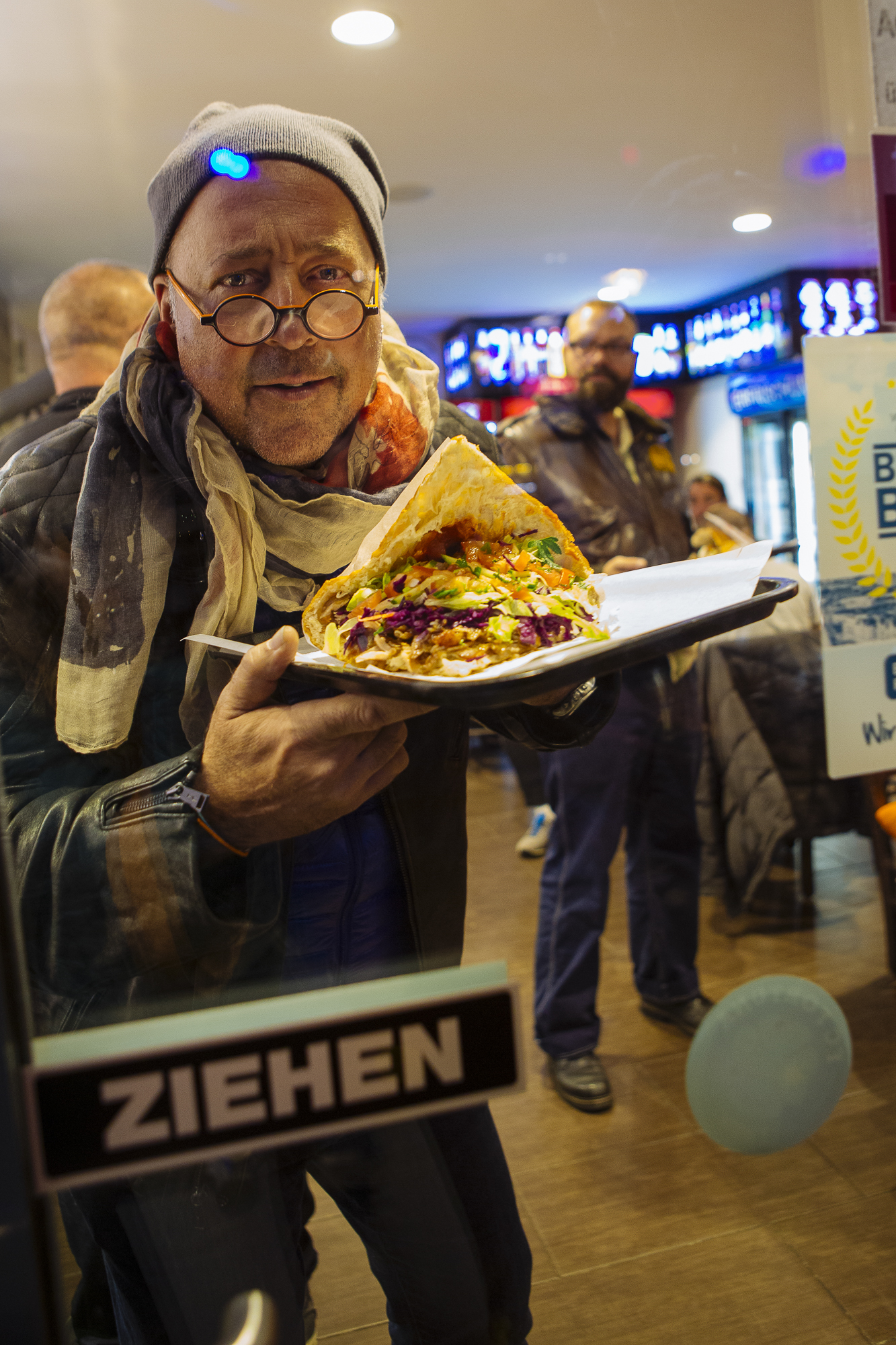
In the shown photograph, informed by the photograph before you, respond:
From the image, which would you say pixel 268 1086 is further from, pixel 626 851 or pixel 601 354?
pixel 601 354

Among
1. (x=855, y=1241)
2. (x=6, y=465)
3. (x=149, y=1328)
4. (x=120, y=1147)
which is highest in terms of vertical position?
(x=6, y=465)

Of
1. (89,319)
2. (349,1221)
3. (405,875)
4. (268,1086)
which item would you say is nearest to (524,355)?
(89,319)

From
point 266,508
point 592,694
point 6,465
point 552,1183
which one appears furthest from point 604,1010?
point 6,465

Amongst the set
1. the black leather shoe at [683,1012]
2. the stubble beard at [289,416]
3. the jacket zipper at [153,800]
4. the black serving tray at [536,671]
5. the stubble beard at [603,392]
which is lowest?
the black leather shoe at [683,1012]

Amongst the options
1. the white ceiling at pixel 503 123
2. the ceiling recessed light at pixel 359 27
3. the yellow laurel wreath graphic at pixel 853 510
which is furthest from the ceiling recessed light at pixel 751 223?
the ceiling recessed light at pixel 359 27

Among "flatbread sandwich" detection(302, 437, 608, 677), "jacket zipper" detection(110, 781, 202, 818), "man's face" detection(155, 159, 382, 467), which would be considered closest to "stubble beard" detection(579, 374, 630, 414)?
"flatbread sandwich" detection(302, 437, 608, 677)

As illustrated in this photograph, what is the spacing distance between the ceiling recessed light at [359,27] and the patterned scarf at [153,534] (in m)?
0.34

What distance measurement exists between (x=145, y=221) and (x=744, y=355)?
2.43 ft

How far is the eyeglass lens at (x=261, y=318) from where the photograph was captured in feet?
2.21

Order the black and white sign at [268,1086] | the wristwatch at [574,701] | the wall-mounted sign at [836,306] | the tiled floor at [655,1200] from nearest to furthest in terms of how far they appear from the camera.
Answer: the black and white sign at [268,1086] < the wristwatch at [574,701] < the tiled floor at [655,1200] < the wall-mounted sign at [836,306]

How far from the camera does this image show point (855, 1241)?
980mm

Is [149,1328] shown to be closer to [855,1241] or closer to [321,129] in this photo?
[855,1241]

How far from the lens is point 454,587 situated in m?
0.74

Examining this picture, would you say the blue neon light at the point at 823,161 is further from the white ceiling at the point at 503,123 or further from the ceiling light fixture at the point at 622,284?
the ceiling light fixture at the point at 622,284
